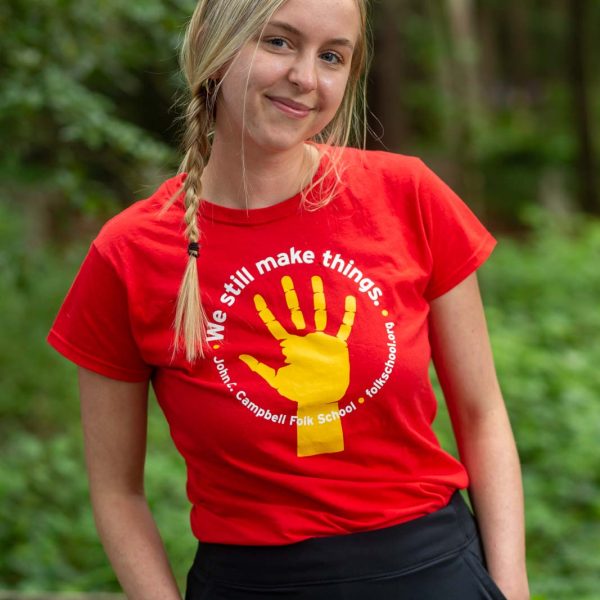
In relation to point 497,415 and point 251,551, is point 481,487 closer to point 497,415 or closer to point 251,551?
point 497,415

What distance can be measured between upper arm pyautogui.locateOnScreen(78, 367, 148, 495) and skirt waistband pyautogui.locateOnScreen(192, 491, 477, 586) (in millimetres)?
272

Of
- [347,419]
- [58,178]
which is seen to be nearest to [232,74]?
[347,419]

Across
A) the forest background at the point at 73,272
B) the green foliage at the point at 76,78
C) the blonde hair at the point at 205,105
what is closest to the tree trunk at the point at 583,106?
the forest background at the point at 73,272

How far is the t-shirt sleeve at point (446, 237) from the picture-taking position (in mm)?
2027

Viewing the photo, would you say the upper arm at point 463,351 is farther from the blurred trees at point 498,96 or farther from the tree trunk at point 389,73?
the blurred trees at point 498,96

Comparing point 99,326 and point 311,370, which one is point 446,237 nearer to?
point 311,370

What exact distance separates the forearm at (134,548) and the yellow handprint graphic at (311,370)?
0.45 metres

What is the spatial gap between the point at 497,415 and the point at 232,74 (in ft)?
2.78

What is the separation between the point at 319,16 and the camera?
1.88 meters

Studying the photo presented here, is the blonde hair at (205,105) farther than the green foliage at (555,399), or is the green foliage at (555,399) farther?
the green foliage at (555,399)

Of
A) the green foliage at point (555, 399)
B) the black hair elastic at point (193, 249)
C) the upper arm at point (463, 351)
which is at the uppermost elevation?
the black hair elastic at point (193, 249)

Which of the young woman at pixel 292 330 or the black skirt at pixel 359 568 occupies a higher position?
the young woman at pixel 292 330

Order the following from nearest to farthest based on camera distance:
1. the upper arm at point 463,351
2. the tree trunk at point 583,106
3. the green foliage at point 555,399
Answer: the upper arm at point 463,351 < the green foliage at point 555,399 < the tree trunk at point 583,106

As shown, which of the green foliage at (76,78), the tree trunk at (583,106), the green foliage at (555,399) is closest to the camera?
the green foliage at (76,78)
